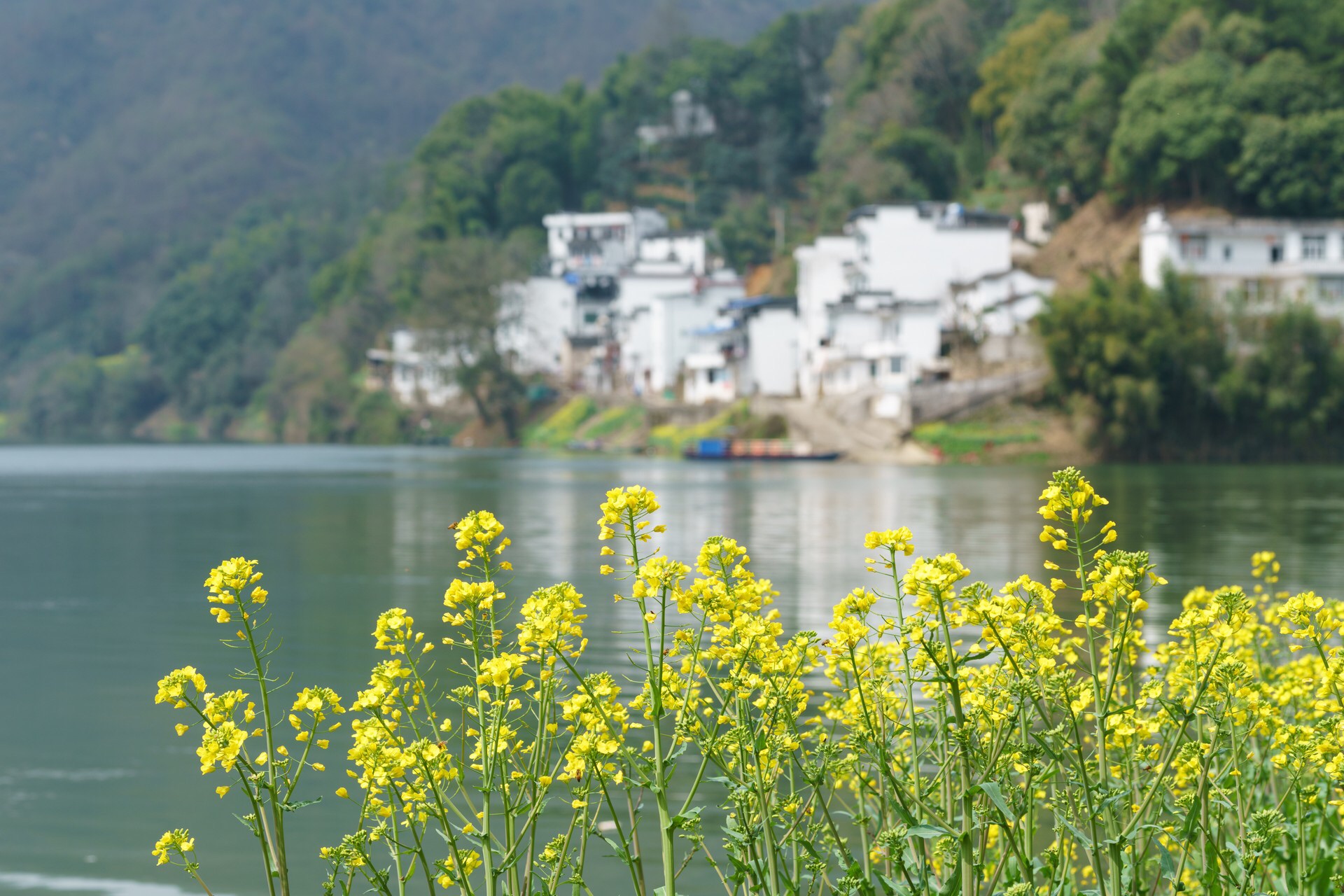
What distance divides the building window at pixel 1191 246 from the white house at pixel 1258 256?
3 cm

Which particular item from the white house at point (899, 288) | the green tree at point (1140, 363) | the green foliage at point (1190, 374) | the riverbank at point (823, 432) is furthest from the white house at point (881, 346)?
the green foliage at point (1190, 374)

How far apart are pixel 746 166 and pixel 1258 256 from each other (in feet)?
233

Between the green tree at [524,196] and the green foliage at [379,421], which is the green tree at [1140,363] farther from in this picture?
the green tree at [524,196]

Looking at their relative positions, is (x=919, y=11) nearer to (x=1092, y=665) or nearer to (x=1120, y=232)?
(x=1120, y=232)

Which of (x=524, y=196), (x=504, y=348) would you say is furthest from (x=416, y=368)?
(x=524, y=196)

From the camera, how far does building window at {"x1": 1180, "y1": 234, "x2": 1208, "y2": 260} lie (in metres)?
66.3

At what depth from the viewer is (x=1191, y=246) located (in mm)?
66438

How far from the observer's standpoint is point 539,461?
7356 cm

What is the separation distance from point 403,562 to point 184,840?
72.5ft

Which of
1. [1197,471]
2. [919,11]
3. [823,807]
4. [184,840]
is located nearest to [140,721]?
[184,840]

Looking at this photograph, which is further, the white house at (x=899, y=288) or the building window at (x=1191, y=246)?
the white house at (x=899, y=288)

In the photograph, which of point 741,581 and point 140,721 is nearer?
point 741,581

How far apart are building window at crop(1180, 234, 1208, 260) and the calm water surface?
42.0 feet

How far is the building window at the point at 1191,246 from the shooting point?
6631 cm
